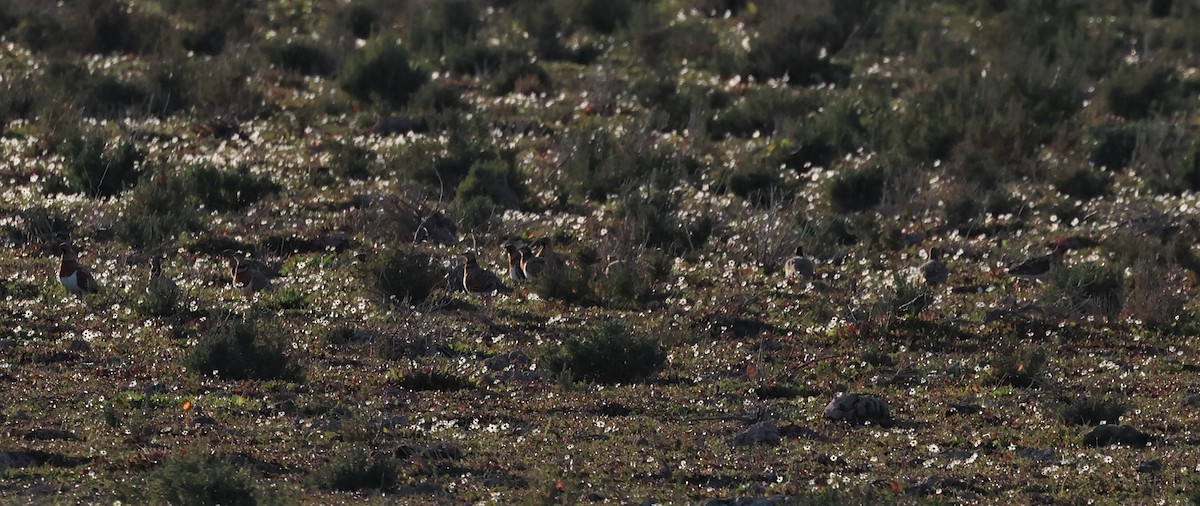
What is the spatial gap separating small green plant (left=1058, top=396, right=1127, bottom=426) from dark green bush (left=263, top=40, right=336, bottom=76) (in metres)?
18.8

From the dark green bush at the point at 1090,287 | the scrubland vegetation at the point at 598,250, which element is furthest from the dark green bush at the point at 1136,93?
the dark green bush at the point at 1090,287

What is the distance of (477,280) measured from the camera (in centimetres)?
1588

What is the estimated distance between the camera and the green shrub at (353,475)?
922 centimetres

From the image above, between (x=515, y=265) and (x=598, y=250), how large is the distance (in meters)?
1.63

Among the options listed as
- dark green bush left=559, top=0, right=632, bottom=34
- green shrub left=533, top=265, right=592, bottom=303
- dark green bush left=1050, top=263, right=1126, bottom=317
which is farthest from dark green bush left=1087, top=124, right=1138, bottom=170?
dark green bush left=559, top=0, right=632, bottom=34

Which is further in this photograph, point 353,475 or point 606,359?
point 606,359

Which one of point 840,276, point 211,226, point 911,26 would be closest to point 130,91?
point 211,226

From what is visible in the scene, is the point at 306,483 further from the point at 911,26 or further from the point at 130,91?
the point at 911,26

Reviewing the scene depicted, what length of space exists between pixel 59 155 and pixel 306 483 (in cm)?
1246

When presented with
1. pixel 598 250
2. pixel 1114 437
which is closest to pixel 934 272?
pixel 598 250

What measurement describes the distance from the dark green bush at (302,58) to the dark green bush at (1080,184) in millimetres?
11791

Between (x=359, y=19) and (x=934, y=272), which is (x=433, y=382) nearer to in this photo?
(x=934, y=272)

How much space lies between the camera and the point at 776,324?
15.1 meters

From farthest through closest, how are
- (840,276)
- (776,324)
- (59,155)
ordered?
(59,155) → (840,276) → (776,324)
